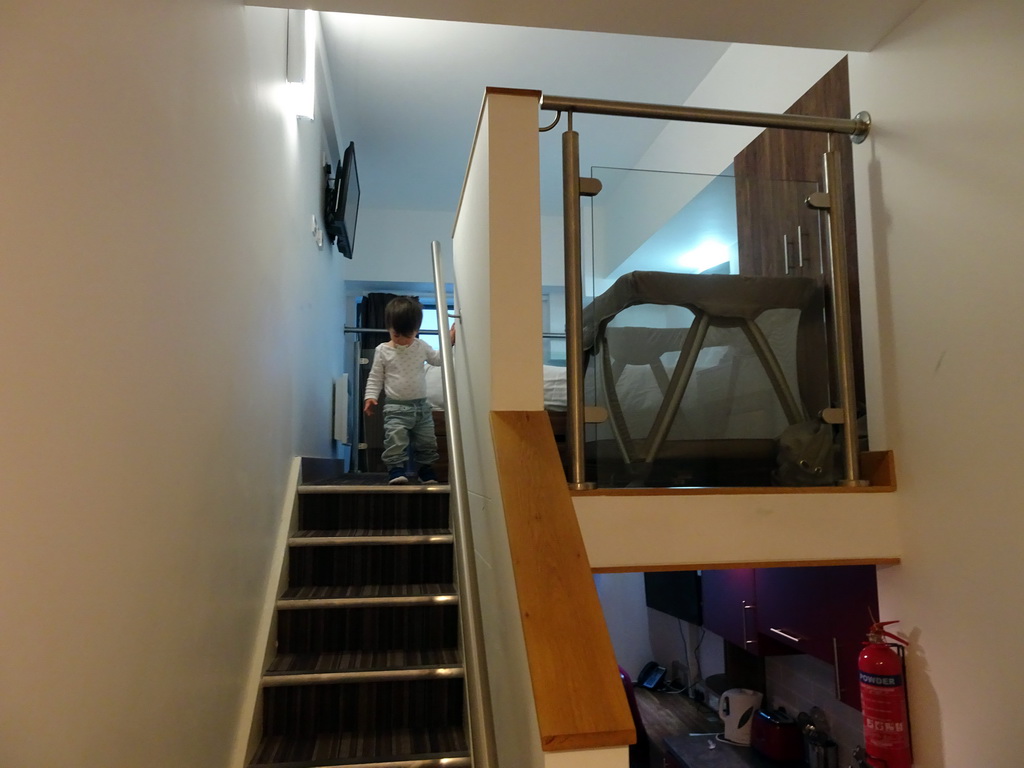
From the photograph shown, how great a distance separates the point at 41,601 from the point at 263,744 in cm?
141

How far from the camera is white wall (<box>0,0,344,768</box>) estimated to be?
2.86 feet

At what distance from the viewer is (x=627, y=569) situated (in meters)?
1.78

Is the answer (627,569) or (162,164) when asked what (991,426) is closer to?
(627,569)

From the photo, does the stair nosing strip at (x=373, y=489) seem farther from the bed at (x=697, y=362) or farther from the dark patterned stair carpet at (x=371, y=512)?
the bed at (x=697, y=362)

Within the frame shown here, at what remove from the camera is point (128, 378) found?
3.88 feet

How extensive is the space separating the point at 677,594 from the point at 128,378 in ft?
10.6

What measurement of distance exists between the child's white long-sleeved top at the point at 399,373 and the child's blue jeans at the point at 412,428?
47mm

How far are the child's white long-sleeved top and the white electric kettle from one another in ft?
6.67

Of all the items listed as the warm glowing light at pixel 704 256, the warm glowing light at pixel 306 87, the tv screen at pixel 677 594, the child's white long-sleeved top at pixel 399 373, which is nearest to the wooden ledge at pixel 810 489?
the warm glowing light at pixel 704 256

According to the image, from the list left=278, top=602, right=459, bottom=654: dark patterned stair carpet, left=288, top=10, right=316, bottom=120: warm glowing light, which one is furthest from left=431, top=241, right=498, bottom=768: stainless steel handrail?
left=288, top=10, right=316, bottom=120: warm glowing light

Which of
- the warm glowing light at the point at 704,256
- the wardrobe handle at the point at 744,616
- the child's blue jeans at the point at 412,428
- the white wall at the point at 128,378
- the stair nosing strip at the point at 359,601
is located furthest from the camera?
the child's blue jeans at the point at 412,428

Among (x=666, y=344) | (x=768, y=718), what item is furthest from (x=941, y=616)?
(x=768, y=718)

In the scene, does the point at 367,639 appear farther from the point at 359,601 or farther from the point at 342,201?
the point at 342,201

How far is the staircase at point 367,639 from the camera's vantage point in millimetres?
2080
